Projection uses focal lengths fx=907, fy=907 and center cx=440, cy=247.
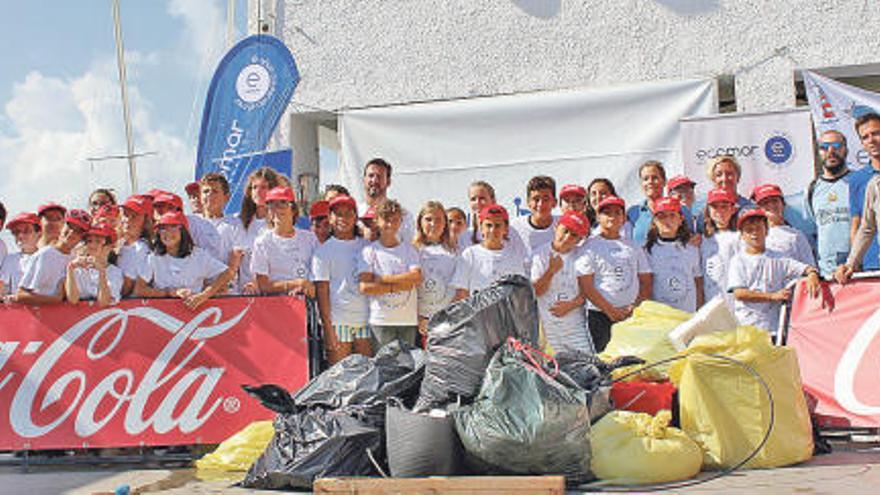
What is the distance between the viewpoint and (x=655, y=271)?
648cm

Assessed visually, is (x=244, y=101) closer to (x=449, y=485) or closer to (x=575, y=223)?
(x=575, y=223)

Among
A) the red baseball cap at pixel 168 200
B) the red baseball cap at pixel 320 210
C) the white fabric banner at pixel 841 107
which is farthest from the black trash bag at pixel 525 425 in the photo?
the white fabric banner at pixel 841 107

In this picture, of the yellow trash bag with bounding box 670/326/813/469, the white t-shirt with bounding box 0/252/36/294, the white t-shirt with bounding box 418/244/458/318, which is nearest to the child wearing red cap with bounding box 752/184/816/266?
the yellow trash bag with bounding box 670/326/813/469

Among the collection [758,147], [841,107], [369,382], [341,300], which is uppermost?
[841,107]

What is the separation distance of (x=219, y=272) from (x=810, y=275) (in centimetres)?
398

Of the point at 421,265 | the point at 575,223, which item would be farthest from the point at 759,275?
the point at 421,265

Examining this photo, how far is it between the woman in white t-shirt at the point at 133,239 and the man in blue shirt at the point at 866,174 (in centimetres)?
492

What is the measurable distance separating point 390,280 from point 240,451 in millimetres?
1493

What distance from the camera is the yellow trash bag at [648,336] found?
557 cm

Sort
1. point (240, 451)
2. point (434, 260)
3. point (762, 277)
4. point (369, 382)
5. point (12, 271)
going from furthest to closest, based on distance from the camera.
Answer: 1. point (12, 271)
2. point (434, 260)
3. point (762, 277)
4. point (240, 451)
5. point (369, 382)

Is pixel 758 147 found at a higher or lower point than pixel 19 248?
higher

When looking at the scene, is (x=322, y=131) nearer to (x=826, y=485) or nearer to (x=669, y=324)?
(x=669, y=324)

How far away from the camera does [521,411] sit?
14.5 ft

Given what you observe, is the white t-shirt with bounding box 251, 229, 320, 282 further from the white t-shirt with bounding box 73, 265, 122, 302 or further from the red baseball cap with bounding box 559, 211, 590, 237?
the red baseball cap with bounding box 559, 211, 590, 237
